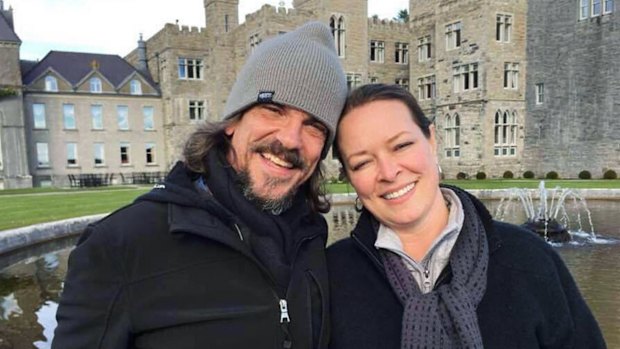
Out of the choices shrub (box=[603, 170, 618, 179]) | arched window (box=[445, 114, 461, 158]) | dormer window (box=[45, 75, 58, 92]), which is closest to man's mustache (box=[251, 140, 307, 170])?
shrub (box=[603, 170, 618, 179])

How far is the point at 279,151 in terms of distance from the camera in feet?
6.36

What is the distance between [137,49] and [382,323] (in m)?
36.7

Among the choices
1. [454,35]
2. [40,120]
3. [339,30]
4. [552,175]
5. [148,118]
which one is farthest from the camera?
[148,118]

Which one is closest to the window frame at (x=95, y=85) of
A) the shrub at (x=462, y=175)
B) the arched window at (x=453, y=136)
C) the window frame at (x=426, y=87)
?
the window frame at (x=426, y=87)

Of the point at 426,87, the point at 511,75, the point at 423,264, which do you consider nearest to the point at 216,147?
the point at 423,264

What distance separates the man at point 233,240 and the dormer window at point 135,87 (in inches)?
1262

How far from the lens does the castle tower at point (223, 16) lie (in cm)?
3050

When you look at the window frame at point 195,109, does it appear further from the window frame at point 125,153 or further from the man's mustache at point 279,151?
the man's mustache at point 279,151

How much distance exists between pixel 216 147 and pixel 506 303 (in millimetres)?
1262

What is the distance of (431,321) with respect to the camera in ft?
5.49

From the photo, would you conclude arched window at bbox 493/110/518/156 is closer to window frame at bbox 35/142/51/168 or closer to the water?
the water

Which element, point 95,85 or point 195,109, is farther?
point 195,109

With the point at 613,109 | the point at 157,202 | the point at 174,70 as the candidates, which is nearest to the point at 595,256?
the point at 157,202

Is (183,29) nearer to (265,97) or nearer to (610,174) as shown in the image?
(610,174)
